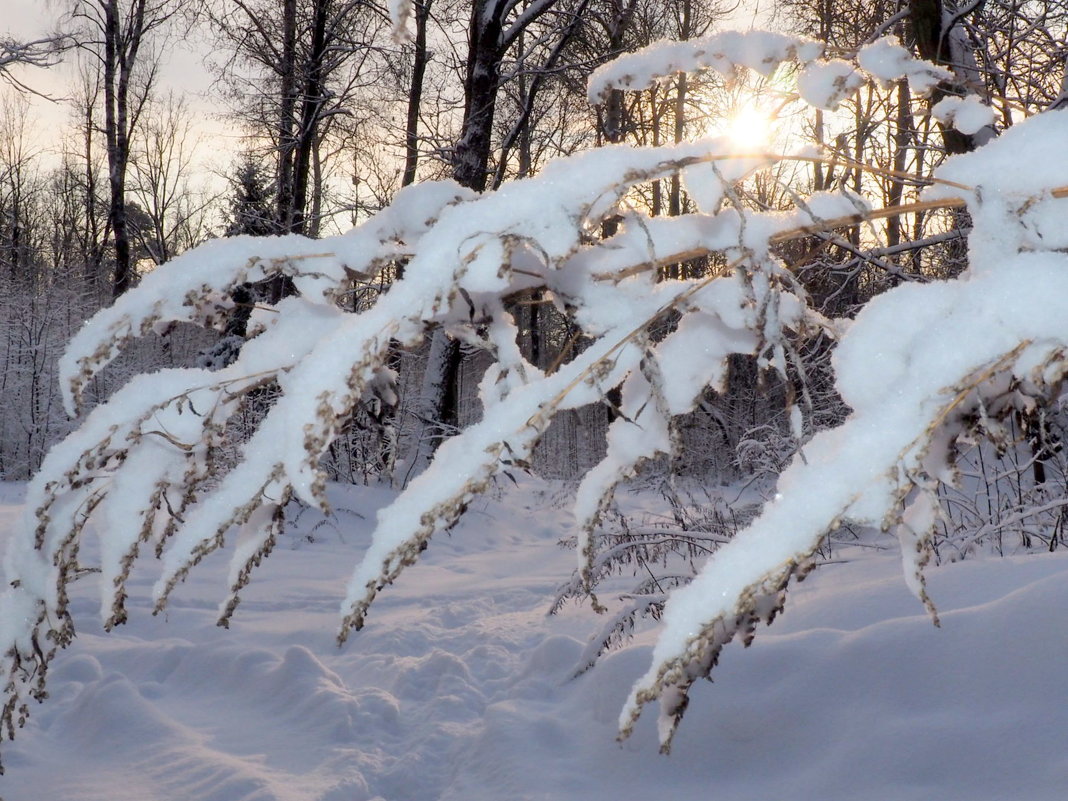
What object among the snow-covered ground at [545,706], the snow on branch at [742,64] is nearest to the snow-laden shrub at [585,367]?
the snow on branch at [742,64]

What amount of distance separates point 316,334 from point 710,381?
1.74 feet

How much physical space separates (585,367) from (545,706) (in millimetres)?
2684

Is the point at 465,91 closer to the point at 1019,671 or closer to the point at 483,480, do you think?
the point at 1019,671

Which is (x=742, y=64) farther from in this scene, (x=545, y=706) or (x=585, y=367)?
(x=545, y=706)

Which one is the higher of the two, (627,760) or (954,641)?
Result: (954,641)

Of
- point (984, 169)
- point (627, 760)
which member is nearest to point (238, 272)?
point (984, 169)

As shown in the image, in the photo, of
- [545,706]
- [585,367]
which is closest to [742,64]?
[585,367]

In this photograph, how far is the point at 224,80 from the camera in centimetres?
1232

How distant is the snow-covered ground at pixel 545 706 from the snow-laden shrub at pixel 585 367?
1.48 metres

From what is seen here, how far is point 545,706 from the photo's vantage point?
3.24m

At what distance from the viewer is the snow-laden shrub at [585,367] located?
750 mm

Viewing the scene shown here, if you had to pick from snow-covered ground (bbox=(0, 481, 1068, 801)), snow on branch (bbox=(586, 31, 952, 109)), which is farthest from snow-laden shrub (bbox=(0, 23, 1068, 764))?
snow-covered ground (bbox=(0, 481, 1068, 801))

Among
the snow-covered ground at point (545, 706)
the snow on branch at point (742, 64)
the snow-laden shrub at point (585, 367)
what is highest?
the snow on branch at point (742, 64)

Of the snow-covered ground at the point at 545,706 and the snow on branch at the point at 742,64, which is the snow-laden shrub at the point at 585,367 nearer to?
the snow on branch at the point at 742,64
